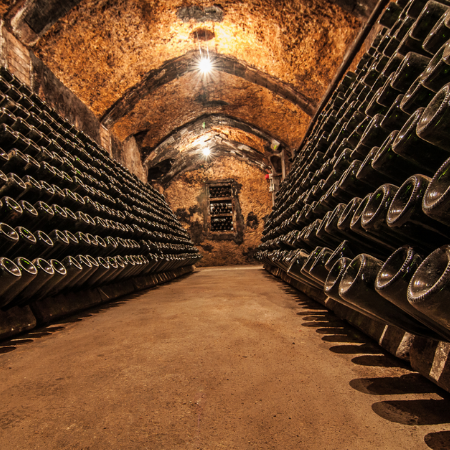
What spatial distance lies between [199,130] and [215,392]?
8.57 meters

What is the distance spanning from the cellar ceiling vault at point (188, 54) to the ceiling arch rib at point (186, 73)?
23 mm

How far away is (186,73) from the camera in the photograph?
5992 millimetres

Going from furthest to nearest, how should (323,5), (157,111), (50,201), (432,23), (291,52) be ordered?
(157,111)
(291,52)
(323,5)
(50,201)
(432,23)

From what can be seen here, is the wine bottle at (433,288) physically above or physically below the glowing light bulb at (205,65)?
below

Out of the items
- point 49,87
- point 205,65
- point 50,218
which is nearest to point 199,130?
point 205,65

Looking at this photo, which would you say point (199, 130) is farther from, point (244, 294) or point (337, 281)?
point (337, 281)

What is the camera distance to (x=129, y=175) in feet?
15.4

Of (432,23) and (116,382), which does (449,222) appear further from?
(432,23)

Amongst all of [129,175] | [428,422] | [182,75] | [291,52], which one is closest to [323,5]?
[291,52]

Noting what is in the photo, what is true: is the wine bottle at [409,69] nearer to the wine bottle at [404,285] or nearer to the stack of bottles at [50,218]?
the wine bottle at [404,285]

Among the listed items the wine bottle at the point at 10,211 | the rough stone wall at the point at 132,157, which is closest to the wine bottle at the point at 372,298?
the wine bottle at the point at 10,211

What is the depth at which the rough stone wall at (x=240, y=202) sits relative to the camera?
10.8 metres

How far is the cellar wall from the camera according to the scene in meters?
3.46

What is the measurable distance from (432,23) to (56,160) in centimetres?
253
